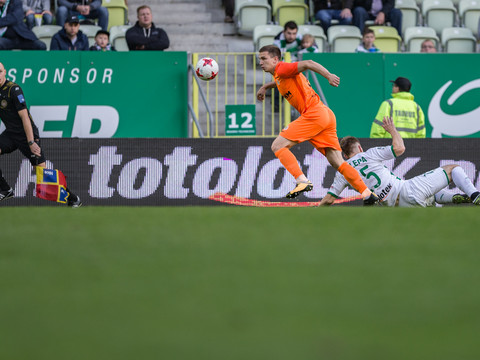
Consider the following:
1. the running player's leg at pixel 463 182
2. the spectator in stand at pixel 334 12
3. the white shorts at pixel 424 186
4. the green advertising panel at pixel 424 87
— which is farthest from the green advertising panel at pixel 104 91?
the running player's leg at pixel 463 182

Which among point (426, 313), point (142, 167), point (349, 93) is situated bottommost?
point (142, 167)

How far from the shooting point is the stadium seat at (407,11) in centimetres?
1652

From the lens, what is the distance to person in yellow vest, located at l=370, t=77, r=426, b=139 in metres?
11.9

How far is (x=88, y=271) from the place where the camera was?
121 inches

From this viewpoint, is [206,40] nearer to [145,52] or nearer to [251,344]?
[145,52]

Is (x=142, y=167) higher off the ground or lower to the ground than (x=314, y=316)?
lower

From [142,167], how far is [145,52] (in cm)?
228

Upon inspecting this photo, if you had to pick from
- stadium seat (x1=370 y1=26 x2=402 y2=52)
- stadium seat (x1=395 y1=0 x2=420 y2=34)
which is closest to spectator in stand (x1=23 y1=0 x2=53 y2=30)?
stadium seat (x1=370 y1=26 x2=402 y2=52)

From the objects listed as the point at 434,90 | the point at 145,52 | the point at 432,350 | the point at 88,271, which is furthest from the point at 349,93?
the point at 432,350

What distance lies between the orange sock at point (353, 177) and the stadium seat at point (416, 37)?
691 cm

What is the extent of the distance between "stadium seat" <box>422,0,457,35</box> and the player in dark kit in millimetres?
8882

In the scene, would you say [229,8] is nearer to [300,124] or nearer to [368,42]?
[368,42]

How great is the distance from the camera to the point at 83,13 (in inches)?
584

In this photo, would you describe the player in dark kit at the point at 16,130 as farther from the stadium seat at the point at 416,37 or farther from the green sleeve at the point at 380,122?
the stadium seat at the point at 416,37
